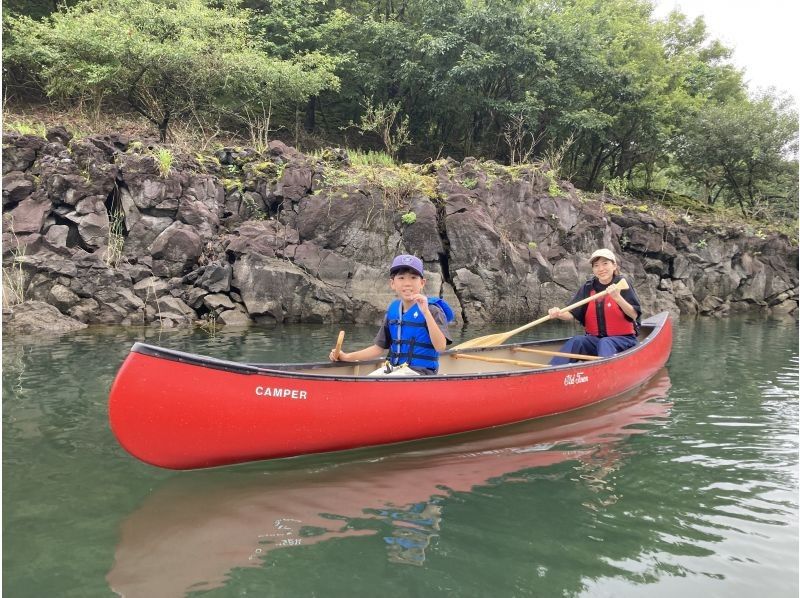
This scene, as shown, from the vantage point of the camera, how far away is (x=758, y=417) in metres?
5.89

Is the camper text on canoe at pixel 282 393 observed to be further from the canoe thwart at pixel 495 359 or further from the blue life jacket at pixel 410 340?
the canoe thwart at pixel 495 359

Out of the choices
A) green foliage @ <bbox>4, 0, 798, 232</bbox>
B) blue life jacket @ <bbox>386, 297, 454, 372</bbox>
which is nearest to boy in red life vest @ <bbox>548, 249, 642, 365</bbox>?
blue life jacket @ <bbox>386, 297, 454, 372</bbox>

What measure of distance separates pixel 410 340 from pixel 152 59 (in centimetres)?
1358

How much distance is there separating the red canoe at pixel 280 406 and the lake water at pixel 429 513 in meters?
0.20

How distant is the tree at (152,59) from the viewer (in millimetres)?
14703

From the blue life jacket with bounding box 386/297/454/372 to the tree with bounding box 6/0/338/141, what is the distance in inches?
517

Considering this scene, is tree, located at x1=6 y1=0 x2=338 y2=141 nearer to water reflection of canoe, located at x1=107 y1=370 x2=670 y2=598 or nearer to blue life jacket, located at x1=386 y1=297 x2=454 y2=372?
blue life jacket, located at x1=386 y1=297 x2=454 y2=372

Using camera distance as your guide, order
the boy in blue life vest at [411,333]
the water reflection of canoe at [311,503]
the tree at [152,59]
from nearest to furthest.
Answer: the water reflection of canoe at [311,503]
the boy in blue life vest at [411,333]
the tree at [152,59]

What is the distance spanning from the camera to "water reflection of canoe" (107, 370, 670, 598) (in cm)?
295

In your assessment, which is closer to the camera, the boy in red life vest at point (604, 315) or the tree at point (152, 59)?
the boy in red life vest at point (604, 315)

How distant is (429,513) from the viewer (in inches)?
140

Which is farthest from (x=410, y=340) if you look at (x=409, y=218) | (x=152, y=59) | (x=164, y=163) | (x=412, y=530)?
(x=152, y=59)

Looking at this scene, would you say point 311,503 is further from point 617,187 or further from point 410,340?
point 617,187

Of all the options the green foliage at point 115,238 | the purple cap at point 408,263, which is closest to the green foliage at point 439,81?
the green foliage at point 115,238
